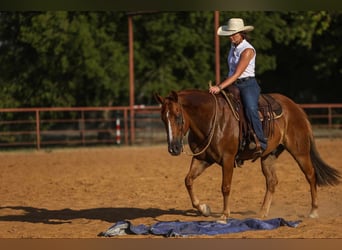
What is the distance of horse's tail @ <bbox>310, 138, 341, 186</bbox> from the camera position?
7.34 metres

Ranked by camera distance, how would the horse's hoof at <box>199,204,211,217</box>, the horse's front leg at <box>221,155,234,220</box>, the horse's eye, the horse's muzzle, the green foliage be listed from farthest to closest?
1. the green foliage
2. the horse's hoof at <box>199,204,211,217</box>
3. the horse's front leg at <box>221,155,234,220</box>
4. the horse's eye
5. the horse's muzzle

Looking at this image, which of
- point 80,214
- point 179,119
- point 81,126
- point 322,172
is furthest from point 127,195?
point 81,126

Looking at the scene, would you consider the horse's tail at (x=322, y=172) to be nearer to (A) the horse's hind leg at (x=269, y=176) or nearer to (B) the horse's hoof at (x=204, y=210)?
(A) the horse's hind leg at (x=269, y=176)

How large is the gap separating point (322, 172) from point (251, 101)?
5.20ft

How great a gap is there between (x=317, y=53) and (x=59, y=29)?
11448 millimetres

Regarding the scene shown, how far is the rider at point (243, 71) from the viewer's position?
6215mm

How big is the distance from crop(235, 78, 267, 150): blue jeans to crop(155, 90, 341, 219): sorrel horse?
0.17m

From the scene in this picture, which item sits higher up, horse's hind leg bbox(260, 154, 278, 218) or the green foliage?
the green foliage

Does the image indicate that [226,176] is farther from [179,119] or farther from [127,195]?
[127,195]

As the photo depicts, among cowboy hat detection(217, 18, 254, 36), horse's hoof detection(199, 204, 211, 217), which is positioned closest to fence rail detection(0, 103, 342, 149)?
horse's hoof detection(199, 204, 211, 217)

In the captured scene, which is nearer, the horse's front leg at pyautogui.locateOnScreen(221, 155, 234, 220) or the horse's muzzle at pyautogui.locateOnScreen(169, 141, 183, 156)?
the horse's muzzle at pyautogui.locateOnScreen(169, 141, 183, 156)

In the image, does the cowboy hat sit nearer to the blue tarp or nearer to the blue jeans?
the blue jeans

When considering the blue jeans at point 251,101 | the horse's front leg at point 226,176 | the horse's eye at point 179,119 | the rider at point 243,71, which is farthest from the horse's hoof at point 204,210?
the horse's eye at point 179,119

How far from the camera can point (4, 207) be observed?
8.25 m
